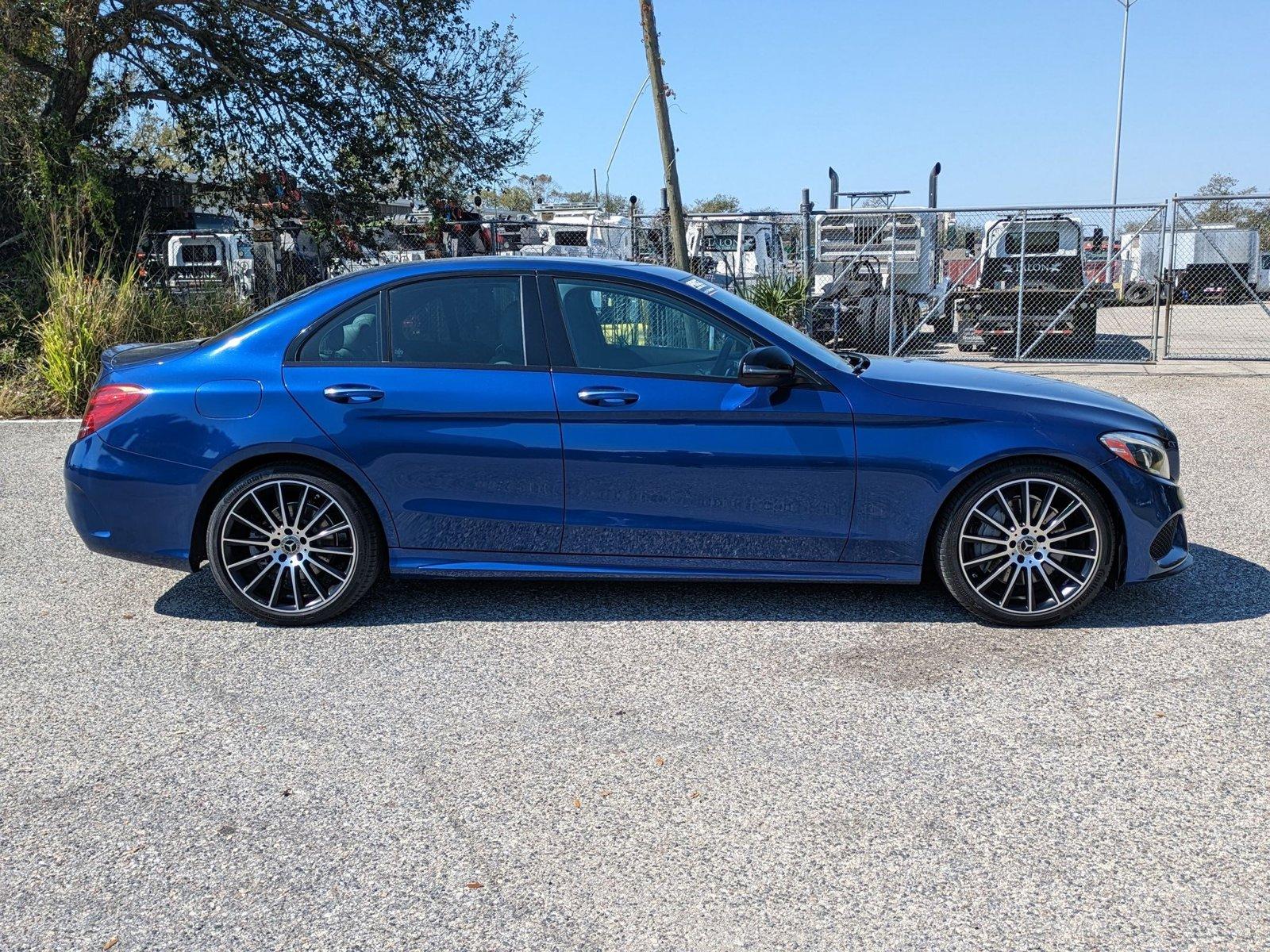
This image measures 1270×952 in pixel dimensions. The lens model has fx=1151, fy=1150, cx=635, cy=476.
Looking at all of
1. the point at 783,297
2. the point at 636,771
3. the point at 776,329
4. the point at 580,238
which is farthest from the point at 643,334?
the point at 580,238

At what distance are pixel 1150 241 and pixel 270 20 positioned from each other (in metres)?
26.3

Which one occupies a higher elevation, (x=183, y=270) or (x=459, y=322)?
(x=183, y=270)

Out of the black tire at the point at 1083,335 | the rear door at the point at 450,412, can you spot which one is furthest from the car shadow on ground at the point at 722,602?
the black tire at the point at 1083,335

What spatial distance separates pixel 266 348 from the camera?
5.09 meters

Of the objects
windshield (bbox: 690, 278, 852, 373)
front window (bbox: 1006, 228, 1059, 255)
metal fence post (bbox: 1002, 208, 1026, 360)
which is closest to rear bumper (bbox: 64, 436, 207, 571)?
windshield (bbox: 690, 278, 852, 373)

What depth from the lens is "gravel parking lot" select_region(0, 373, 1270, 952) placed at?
9.44 ft

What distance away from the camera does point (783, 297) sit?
14.4 meters

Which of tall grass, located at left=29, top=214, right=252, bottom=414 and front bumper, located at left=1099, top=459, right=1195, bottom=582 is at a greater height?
tall grass, located at left=29, top=214, right=252, bottom=414

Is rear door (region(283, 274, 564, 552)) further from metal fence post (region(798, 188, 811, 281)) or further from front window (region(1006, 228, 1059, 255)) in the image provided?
front window (region(1006, 228, 1059, 255))

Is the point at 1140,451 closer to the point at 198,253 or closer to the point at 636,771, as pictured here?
the point at 636,771

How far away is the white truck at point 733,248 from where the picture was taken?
54.1ft

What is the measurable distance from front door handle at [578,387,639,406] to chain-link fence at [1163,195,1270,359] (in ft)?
49.8

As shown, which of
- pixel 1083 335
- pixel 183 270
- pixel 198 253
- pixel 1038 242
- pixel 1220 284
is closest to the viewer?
pixel 183 270

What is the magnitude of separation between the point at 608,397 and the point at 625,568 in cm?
75
